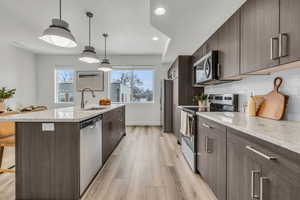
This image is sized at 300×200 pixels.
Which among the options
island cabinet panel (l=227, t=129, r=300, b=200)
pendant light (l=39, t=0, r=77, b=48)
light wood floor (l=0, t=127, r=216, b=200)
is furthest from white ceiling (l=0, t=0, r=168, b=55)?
light wood floor (l=0, t=127, r=216, b=200)

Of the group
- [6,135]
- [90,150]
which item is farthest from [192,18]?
[6,135]

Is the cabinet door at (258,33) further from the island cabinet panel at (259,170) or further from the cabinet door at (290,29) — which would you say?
the island cabinet panel at (259,170)

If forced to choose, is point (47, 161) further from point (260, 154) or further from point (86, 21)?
point (86, 21)

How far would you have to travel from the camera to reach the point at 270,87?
1888mm

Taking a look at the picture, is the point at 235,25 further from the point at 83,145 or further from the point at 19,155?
the point at 19,155

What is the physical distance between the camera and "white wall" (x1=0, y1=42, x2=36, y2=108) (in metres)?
5.03

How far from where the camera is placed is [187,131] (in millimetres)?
2688

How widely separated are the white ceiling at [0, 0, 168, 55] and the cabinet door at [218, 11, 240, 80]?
4.59 feet

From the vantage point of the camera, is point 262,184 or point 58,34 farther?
point 58,34

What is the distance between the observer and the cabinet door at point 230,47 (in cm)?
199

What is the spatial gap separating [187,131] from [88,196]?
1.65 m

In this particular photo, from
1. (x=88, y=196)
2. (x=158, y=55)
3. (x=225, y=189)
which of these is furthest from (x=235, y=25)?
(x=158, y=55)

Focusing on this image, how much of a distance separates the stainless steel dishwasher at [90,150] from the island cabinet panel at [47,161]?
103mm

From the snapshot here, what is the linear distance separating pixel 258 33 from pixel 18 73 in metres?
6.76
